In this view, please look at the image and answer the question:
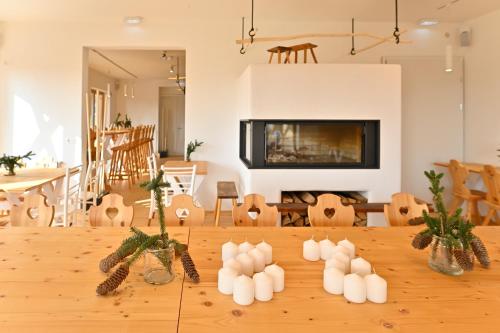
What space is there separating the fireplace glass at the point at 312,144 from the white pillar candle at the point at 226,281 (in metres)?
2.98

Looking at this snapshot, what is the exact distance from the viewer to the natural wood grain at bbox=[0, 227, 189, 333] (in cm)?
110

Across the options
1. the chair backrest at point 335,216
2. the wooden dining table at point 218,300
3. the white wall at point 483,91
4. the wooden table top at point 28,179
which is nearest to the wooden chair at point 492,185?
the white wall at point 483,91

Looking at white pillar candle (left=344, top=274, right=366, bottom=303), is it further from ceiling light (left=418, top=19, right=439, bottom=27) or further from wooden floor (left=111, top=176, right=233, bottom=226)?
ceiling light (left=418, top=19, right=439, bottom=27)

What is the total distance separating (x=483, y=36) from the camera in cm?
518

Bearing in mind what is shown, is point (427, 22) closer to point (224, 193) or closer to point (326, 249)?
point (224, 193)

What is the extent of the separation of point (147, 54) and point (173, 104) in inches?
224

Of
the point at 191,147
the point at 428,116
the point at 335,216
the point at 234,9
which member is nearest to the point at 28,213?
the point at 335,216

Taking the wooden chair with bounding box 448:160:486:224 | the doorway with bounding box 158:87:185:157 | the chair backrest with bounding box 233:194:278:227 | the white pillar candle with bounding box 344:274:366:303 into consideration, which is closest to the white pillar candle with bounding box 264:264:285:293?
the white pillar candle with bounding box 344:274:366:303

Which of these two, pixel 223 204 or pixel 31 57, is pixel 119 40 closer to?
pixel 31 57

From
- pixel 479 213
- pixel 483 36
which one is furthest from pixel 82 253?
pixel 483 36

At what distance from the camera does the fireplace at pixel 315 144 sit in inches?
167

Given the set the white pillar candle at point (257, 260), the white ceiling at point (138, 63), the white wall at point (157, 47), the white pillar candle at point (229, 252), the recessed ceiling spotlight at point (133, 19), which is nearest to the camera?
the white pillar candle at point (257, 260)

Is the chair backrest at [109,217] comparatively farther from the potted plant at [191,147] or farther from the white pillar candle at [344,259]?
the potted plant at [191,147]

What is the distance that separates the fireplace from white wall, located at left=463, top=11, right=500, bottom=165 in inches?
81.1
